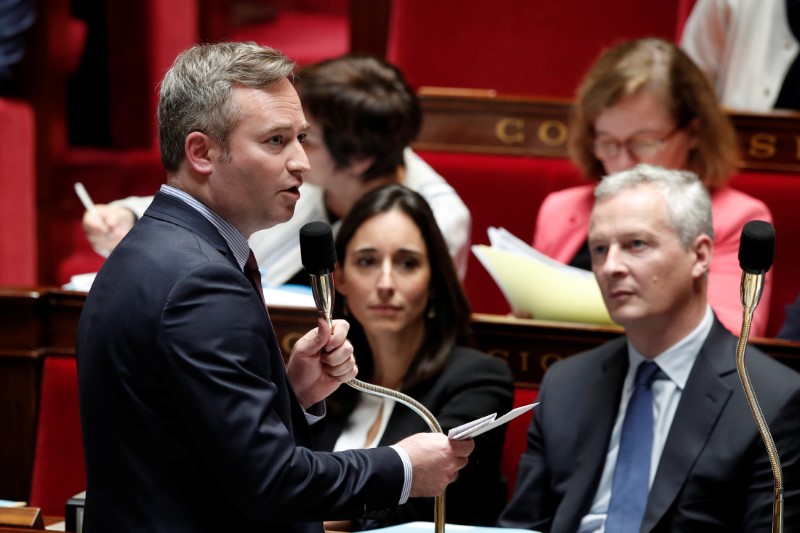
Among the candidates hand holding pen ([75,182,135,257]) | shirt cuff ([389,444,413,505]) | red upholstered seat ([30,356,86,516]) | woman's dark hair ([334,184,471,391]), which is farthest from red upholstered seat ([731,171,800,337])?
shirt cuff ([389,444,413,505])

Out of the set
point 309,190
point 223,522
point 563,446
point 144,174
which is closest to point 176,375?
point 223,522

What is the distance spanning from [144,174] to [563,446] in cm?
167

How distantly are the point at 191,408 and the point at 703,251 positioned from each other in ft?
Result: 2.59

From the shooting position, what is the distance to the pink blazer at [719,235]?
1646 millimetres

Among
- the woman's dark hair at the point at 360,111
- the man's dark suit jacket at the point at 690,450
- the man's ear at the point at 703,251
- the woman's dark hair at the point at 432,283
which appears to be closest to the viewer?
the man's dark suit jacket at the point at 690,450

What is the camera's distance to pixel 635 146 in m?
1.80

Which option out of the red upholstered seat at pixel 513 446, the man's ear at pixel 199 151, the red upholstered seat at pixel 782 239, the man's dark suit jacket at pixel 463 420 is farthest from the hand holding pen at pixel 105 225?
the red upholstered seat at pixel 782 239

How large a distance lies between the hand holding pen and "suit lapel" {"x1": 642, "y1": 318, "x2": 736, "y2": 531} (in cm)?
87

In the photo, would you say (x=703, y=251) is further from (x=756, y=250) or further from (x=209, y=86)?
(x=209, y=86)

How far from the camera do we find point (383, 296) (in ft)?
5.03

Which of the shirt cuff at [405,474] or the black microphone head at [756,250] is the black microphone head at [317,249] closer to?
the shirt cuff at [405,474]

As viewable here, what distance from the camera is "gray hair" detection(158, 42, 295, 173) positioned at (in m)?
0.91

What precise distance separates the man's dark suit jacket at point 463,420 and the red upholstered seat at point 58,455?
34 cm

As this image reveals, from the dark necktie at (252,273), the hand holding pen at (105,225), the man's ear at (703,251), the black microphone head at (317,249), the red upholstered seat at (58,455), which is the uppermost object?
the black microphone head at (317,249)
